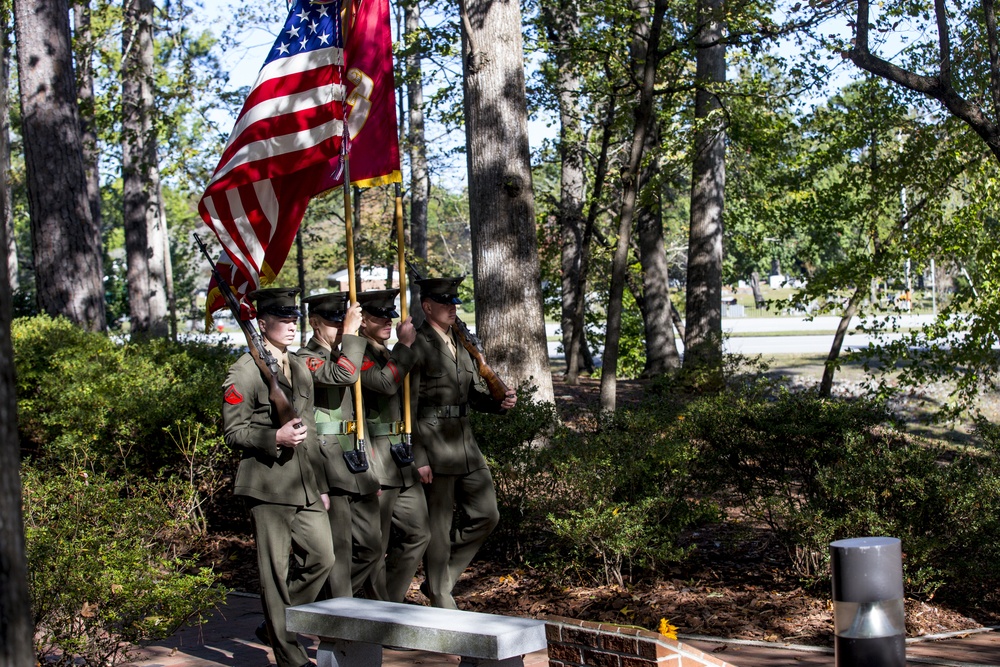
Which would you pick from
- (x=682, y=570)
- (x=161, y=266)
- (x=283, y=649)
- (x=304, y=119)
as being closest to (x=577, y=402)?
(x=682, y=570)

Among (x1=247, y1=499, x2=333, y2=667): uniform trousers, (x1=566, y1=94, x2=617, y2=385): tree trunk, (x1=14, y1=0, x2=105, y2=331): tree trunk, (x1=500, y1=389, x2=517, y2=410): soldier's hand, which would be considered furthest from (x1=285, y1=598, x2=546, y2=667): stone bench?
(x1=14, y1=0, x2=105, y2=331): tree trunk

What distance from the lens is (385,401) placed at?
682cm

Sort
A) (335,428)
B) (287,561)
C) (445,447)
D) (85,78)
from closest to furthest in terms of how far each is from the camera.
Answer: (287,561), (335,428), (445,447), (85,78)

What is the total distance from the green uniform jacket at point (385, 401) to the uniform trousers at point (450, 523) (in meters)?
0.29

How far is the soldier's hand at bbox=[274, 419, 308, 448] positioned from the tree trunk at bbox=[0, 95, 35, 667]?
3.04m

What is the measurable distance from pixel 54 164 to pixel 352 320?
31.7ft

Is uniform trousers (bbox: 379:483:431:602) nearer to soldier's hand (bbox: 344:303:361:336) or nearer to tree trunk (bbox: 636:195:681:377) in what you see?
soldier's hand (bbox: 344:303:361:336)

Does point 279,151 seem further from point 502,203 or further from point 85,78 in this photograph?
point 85,78

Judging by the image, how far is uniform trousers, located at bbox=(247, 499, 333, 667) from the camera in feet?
19.5

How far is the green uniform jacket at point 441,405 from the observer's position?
6.88m

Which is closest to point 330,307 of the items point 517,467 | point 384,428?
point 384,428

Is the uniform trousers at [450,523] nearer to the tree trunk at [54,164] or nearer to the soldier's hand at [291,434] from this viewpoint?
the soldier's hand at [291,434]

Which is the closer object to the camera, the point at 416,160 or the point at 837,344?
the point at 837,344

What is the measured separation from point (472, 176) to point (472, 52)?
→ 3.98 ft
